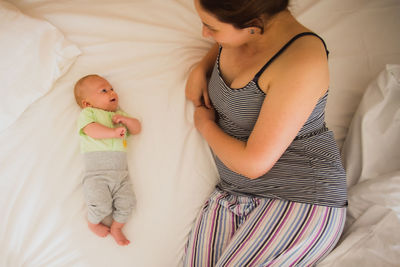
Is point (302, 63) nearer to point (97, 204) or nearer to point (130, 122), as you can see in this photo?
point (130, 122)

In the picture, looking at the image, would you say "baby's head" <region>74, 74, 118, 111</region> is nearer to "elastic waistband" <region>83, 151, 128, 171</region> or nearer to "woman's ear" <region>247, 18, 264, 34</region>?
"elastic waistband" <region>83, 151, 128, 171</region>

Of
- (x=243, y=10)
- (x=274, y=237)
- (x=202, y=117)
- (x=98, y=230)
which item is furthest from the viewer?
(x=202, y=117)

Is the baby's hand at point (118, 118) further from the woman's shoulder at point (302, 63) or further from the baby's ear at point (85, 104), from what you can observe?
the woman's shoulder at point (302, 63)

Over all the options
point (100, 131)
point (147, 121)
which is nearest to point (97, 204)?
point (100, 131)

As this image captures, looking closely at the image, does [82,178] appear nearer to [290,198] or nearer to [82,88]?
[82,88]

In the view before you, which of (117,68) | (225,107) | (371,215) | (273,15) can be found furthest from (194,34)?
(371,215)

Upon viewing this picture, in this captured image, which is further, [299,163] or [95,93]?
[95,93]

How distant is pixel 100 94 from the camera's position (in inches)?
43.7

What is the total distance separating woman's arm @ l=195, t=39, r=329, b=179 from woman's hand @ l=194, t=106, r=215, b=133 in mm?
266

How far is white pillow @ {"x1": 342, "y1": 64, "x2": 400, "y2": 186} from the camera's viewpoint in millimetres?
1082

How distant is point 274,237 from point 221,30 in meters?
0.59

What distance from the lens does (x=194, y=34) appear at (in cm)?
129

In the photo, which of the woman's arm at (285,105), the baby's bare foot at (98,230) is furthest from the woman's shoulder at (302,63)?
the baby's bare foot at (98,230)

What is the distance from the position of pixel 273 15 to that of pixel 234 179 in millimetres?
518
